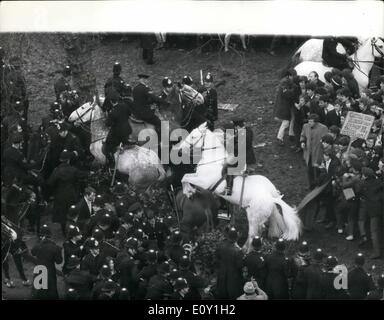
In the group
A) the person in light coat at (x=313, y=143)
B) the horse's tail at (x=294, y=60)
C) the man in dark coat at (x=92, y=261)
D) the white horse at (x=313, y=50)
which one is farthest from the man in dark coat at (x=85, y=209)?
the white horse at (x=313, y=50)

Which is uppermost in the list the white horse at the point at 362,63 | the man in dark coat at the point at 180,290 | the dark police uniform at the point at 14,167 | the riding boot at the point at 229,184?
the white horse at the point at 362,63

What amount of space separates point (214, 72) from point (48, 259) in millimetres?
6654

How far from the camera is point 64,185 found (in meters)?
16.6

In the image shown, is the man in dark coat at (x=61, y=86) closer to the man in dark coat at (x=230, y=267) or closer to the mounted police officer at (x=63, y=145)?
the mounted police officer at (x=63, y=145)

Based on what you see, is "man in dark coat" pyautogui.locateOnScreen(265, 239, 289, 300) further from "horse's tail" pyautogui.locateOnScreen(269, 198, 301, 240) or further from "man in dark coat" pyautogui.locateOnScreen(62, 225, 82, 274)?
"man in dark coat" pyautogui.locateOnScreen(62, 225, 82, 274)

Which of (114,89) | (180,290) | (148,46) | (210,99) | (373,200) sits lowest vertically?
(180,290)

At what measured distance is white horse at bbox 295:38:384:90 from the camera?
63.4 ft

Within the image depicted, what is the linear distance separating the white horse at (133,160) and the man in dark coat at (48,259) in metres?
2.34

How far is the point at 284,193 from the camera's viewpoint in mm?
17641

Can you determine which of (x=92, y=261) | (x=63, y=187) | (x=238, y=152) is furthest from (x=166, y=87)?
(x=92, y=261)

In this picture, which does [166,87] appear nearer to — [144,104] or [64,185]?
[144,104]

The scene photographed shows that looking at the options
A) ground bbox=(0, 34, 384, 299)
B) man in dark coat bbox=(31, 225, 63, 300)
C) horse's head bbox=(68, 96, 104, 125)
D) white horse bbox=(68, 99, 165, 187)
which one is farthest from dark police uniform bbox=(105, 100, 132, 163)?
man in dark coat bbox=(31, 225, 63, 300)

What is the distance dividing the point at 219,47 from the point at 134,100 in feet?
11.4

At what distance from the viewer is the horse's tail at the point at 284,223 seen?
641 inches
